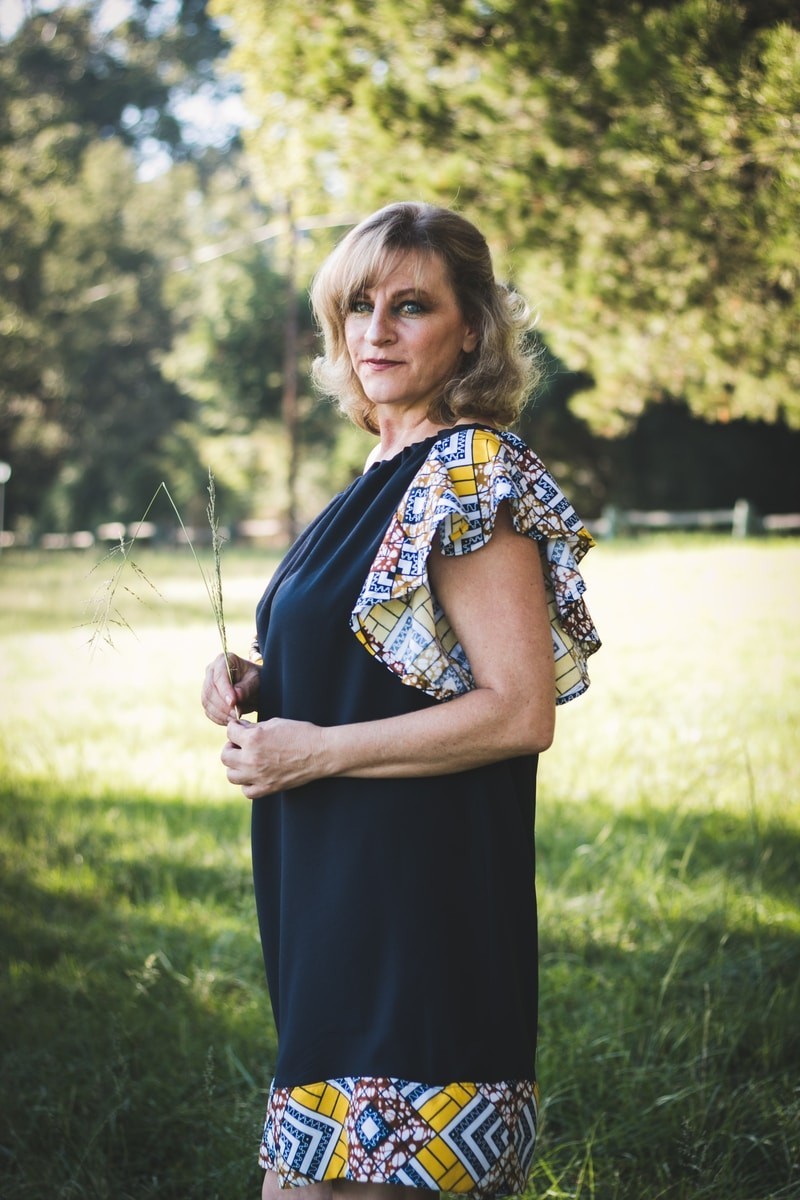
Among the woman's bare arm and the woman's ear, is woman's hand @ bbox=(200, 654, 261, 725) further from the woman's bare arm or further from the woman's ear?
the woman's ear

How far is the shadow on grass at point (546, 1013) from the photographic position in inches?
103

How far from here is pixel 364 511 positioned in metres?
1.78

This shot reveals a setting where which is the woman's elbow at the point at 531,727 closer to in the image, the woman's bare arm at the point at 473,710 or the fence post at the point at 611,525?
the woman's bare arm at the point at 473,710

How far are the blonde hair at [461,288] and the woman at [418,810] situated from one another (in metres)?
0.08

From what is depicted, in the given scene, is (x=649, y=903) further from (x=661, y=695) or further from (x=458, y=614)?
(x=661, y=695)

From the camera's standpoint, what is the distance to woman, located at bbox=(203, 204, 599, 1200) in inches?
61.4

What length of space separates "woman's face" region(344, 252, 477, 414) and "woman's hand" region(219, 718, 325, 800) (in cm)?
55

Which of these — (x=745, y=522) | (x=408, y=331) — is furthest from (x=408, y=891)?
(x=745, y=522)

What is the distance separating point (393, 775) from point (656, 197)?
15.2 ft

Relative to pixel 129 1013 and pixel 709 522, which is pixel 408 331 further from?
pixel 709 522

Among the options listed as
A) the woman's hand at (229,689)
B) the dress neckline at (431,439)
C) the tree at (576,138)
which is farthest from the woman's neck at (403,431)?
the tree at (576,138)

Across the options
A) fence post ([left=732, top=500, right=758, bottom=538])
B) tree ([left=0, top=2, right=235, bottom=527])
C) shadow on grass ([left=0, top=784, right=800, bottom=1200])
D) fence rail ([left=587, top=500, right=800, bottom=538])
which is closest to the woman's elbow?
shadow on grass ([left=0, top=784, right=800, bottom=1200])

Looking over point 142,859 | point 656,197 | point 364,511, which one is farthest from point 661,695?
point 364,511

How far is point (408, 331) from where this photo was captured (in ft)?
5.91
